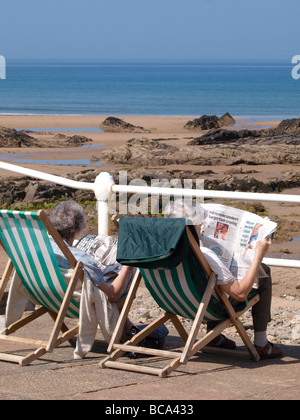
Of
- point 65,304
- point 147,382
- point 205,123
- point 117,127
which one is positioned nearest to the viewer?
point 147,382

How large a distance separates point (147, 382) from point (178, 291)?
0.48 m

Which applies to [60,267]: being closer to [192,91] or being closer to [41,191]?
[41,191]

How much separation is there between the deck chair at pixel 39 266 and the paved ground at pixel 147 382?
0.12 m

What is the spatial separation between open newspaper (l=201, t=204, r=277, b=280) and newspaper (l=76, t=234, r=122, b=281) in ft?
1.76

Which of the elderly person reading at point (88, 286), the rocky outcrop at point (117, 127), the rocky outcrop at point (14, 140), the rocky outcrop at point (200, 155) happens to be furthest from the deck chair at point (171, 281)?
the rocky outcrop at point (117, 127)

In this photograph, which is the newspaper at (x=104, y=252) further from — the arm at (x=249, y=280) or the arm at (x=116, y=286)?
the arm at (x=249, y=280)

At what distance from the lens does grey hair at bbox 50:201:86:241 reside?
391 centimetres

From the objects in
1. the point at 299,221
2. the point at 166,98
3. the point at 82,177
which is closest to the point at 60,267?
the point at 299,221

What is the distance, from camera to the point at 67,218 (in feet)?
12.8

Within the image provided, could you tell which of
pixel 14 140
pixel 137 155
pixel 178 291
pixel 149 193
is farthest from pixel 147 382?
pixel 14 140

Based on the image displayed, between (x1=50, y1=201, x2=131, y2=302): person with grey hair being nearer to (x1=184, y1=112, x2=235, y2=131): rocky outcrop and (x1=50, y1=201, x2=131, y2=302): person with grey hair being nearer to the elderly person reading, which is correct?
the elderly person reading

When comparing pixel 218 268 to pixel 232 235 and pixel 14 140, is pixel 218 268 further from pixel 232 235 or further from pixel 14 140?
pixel 14 140

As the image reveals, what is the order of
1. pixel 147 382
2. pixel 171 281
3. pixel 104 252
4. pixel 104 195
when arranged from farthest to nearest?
1. pixel 104 195
2. pixel 104 252
3. pixel 171 281
4. pixel 147 382
